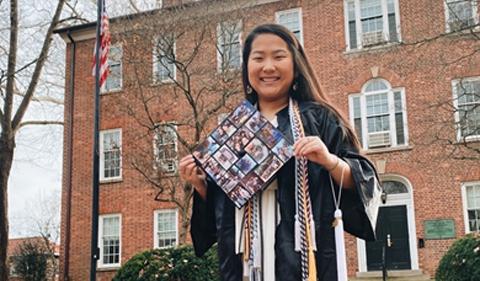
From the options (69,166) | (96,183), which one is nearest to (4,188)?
(69,166)

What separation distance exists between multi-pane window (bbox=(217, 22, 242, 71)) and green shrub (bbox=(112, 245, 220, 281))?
5.87m

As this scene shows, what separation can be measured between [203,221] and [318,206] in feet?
1.65

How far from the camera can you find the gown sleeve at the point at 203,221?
7.57 feet

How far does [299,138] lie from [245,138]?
207mm

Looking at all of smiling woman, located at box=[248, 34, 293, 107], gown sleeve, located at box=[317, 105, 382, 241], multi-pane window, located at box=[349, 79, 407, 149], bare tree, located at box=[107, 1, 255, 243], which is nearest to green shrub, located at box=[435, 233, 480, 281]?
bare tree, located at box=[107, 1, 255, 243]

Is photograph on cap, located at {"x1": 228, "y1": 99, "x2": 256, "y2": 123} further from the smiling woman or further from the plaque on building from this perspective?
the plaque on building

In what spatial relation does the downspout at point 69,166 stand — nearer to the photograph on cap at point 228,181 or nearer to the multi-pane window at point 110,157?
the multi-pane window at point 110,157

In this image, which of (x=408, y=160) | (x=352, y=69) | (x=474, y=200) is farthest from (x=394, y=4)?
(x=474, y=200)

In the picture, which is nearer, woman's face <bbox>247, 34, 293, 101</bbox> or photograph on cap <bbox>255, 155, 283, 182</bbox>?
photograph on cap <bbox>255, 155, 283, 182</bbox>

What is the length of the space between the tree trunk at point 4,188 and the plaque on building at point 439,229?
11700mm

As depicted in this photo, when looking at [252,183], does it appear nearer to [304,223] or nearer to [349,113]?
[304,223]

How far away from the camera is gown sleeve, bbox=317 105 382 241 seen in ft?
6.70

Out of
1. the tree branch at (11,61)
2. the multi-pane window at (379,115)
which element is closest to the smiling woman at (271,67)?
the multi-pane window at (379,115)

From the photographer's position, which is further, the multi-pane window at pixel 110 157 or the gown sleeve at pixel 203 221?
the multi-pane window at pixel 110 157
